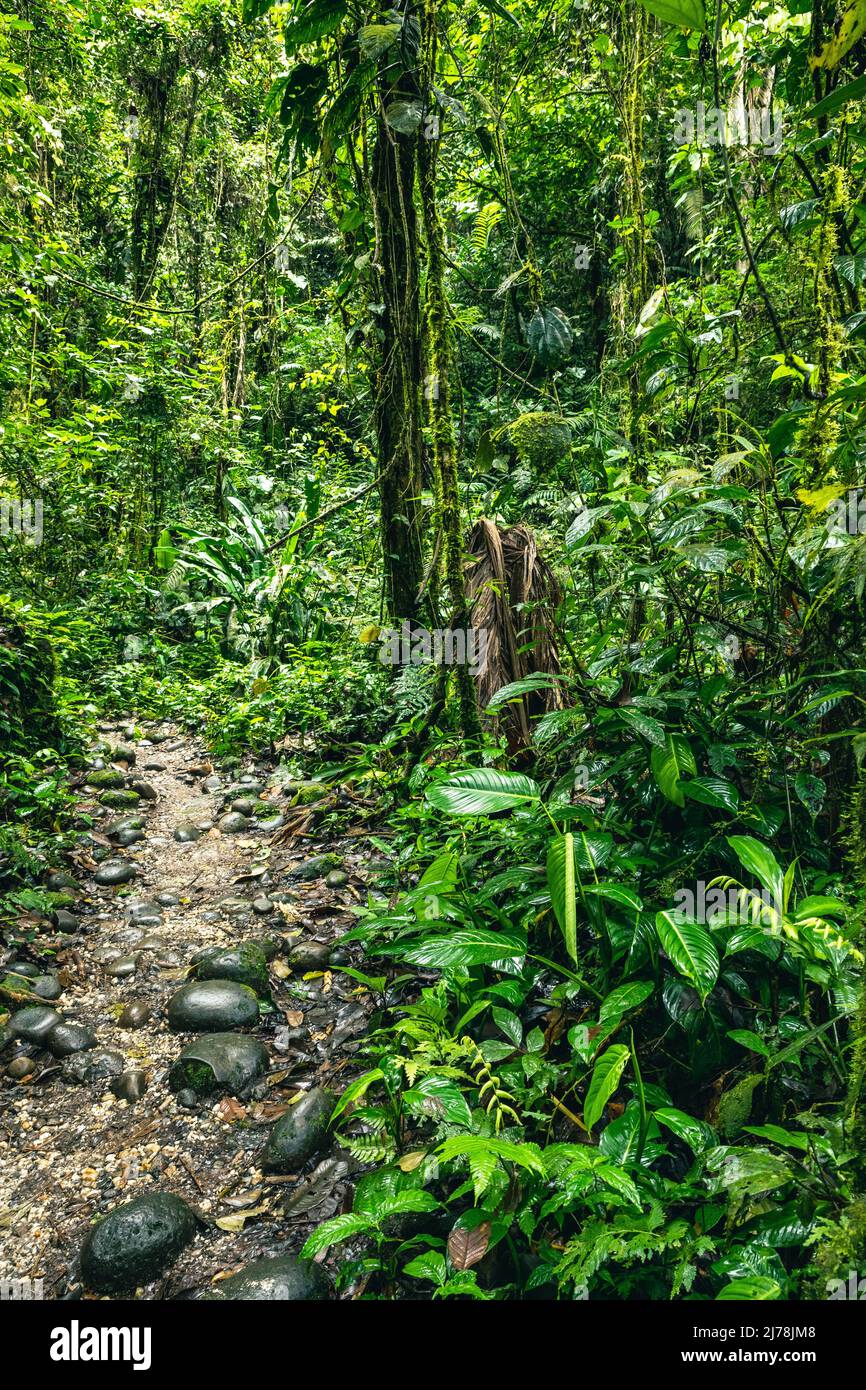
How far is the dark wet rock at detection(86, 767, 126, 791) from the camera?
4.78 metres

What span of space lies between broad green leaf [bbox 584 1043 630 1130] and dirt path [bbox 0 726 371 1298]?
0.79 metres

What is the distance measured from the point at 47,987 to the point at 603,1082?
90.6 inches

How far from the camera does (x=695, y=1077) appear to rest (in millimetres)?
1807


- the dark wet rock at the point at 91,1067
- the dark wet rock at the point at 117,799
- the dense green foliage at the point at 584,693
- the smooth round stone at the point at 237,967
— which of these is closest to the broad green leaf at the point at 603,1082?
the dense green foliage at the point at 584,693

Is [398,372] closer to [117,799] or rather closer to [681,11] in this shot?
[681,11]

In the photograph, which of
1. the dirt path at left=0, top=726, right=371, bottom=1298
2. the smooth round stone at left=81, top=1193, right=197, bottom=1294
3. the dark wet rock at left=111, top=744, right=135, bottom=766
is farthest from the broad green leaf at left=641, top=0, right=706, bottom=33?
the dark wet rock at left=111, top=744, right=135, bottom=766

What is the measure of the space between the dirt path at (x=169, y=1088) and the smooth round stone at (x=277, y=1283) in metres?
0.14

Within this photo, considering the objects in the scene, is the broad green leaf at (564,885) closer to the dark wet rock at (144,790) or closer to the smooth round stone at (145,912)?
the smooth round stone at (145,912)

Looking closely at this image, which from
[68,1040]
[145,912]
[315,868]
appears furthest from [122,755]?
[68,1040]

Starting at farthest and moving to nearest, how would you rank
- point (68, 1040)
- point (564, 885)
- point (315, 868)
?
point (315, 868) → point (68, 1040) → point (564, 885)

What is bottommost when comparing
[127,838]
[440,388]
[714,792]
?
[127,838]

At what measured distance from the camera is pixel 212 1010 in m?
2.78

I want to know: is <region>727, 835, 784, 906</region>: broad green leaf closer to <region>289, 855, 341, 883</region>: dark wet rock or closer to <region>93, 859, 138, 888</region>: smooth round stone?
<region>289, 855, 341, 883</region>: dark wet rock
